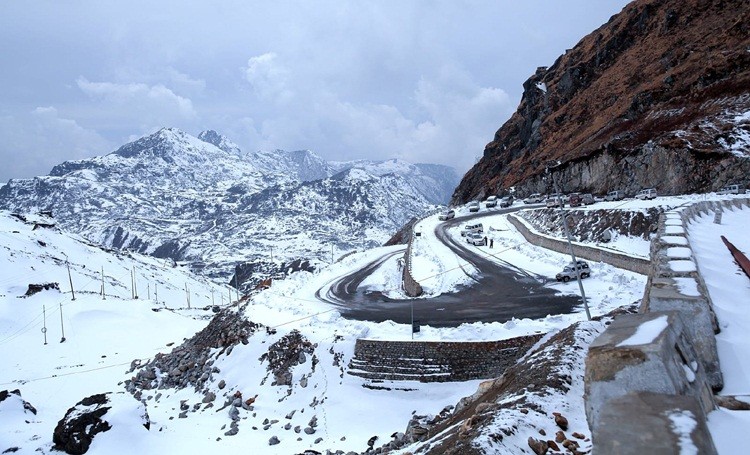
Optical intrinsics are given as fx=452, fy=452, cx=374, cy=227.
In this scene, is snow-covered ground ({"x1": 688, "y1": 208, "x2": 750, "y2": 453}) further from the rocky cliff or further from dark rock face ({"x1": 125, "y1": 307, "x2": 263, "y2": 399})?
the rocky cliff

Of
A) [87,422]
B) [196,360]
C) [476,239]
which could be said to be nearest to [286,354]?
[196,360]

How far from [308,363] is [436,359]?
7.33 meters

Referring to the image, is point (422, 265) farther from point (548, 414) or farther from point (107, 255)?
point (107, 255)

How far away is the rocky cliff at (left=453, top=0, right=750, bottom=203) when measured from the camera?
46.1 meters

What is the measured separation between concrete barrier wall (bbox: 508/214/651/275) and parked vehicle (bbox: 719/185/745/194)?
16.2m

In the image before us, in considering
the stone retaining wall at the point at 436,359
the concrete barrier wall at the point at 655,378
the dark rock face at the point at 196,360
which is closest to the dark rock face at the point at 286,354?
the dark rock face at the point at 196,360

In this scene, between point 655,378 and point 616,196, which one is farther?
point 616,196

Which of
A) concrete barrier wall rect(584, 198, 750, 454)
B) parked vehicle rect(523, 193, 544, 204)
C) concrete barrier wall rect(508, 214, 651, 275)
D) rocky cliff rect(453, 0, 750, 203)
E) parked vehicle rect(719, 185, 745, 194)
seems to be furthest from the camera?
parked vehicle rect(523, 193, 544, 204)

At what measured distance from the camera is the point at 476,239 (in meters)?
47.2

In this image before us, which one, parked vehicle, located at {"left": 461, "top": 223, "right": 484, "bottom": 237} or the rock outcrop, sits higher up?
parked vehicle, located at {"left": 461, "top": 223, "right": 484, "bottom": 237}

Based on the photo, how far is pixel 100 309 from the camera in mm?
62875

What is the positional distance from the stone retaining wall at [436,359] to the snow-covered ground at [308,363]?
1.67ft

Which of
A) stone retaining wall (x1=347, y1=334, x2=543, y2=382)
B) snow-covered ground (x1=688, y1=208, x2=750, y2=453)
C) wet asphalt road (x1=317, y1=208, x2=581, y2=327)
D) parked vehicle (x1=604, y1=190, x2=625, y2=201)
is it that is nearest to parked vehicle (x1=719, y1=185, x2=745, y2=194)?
parked vehicle (x1=604, y1=190, x2=625, y2=201)

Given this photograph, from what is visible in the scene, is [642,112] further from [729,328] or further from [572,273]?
[729,328]
